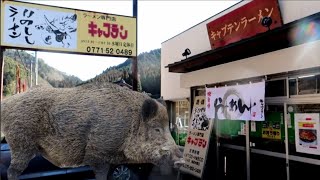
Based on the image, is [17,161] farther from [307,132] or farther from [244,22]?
[244,22]

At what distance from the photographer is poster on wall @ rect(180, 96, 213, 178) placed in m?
7.61

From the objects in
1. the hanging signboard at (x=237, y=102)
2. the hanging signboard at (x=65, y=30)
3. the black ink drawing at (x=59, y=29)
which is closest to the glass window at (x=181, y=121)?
the hanging signboard at (x=237, y=102)

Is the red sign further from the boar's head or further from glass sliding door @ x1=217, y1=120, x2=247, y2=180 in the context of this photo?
the boar's head

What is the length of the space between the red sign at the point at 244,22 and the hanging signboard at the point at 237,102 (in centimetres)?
127

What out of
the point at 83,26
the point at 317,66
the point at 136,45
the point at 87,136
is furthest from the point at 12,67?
the point at 317,66

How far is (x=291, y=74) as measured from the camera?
19.3 ft

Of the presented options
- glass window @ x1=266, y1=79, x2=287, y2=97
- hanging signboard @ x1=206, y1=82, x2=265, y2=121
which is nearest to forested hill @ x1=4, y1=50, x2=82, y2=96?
hanging signboard @ x1=206, y1=82, x2=265, y2=121

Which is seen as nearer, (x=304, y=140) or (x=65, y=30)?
(x=65, y=30)

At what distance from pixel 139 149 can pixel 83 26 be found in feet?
9.20

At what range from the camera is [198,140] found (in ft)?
26.0

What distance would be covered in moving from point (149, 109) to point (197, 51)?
6577mm

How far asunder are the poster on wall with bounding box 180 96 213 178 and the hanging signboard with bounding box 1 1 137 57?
3305 mm

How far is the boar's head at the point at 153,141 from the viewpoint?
3152 millimetres

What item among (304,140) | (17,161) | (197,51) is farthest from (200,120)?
(17,161)
